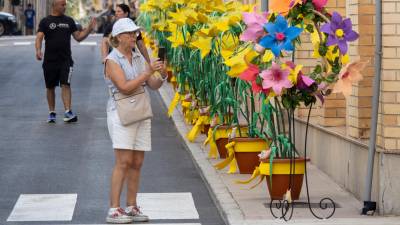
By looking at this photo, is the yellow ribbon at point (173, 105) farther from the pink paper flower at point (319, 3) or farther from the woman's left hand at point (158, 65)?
the woman's left hand at point (158, 65)

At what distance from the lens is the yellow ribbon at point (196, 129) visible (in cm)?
1821

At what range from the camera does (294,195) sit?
1276 centimetres

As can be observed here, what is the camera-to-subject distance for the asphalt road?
13180mm

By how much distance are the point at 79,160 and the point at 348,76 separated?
19.7 ft

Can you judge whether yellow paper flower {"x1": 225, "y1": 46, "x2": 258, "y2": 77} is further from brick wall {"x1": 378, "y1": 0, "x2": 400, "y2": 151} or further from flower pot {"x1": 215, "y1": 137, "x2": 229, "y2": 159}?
flower pot {"x1": 215, "y1": 137, "x2": 229, "y2": 159}

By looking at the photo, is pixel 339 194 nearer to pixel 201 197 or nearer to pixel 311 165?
pixel 201 197

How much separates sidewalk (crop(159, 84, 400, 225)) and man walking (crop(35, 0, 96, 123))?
5.37 meters

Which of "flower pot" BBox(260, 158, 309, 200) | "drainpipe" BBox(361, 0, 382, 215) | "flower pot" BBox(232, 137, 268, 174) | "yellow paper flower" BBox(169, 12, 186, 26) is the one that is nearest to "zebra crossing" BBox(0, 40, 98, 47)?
"yellow paper flower" BBox(169, 12, 186, 26)

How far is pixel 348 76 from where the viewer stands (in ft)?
38.2

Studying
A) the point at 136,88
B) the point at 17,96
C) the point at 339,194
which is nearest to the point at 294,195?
the point at 339,194

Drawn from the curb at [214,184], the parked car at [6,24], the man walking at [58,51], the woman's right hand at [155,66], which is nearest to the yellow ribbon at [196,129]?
the curb at [214,184]

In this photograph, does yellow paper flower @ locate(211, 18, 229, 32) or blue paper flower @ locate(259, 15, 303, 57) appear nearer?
blue paper flower @ locate(259, 15, 303, 57)

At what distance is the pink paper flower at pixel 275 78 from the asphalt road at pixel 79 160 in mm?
1290

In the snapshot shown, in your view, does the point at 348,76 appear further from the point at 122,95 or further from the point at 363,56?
the point at 363,56
